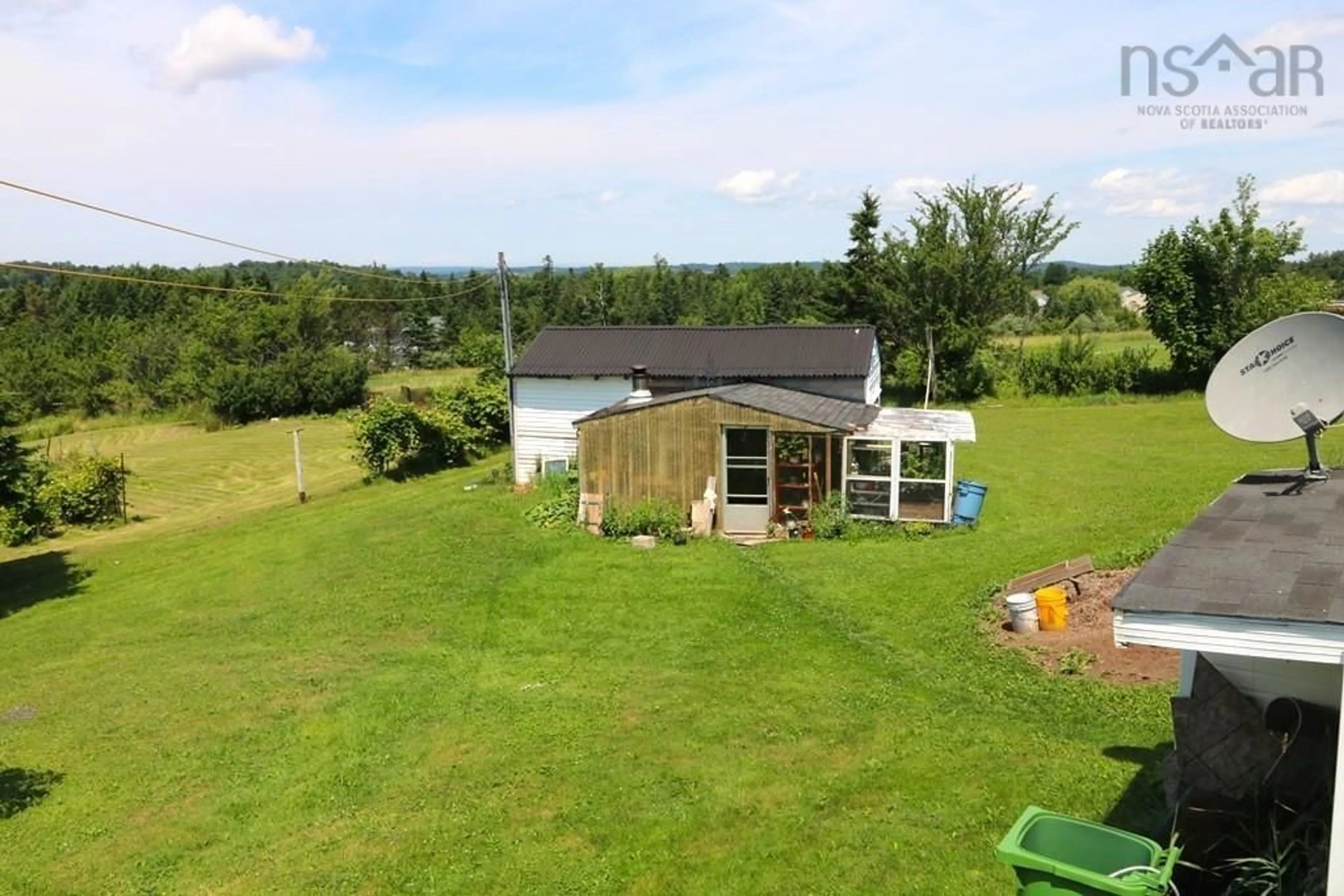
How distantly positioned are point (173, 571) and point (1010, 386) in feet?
103

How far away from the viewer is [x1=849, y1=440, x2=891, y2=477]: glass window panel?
18594 mm

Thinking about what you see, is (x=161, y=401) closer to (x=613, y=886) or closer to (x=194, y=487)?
(x=194, y=487)

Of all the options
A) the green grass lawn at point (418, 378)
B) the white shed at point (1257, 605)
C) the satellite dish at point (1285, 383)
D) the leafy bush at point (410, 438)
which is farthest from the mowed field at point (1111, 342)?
the white shed at point (1257, 605)

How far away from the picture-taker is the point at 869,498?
18438 mm

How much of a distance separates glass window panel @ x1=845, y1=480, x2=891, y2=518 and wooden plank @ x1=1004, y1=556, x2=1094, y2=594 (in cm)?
505

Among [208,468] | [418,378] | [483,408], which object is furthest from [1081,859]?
[418,378]

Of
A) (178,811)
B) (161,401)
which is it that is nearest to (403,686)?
(178,811)

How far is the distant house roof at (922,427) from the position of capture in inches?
709

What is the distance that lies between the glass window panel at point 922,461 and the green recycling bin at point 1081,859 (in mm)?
13354

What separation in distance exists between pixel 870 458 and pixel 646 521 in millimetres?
4810

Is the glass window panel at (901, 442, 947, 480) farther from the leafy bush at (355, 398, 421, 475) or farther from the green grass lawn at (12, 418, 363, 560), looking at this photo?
the green grass lawn at (12, 418, 363, 560)

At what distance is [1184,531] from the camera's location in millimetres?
6004

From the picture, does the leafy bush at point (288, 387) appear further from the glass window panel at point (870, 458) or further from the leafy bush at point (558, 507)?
the glass window panel at point (870, 458)

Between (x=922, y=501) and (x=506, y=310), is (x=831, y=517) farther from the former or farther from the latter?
(x=506, y=310)
